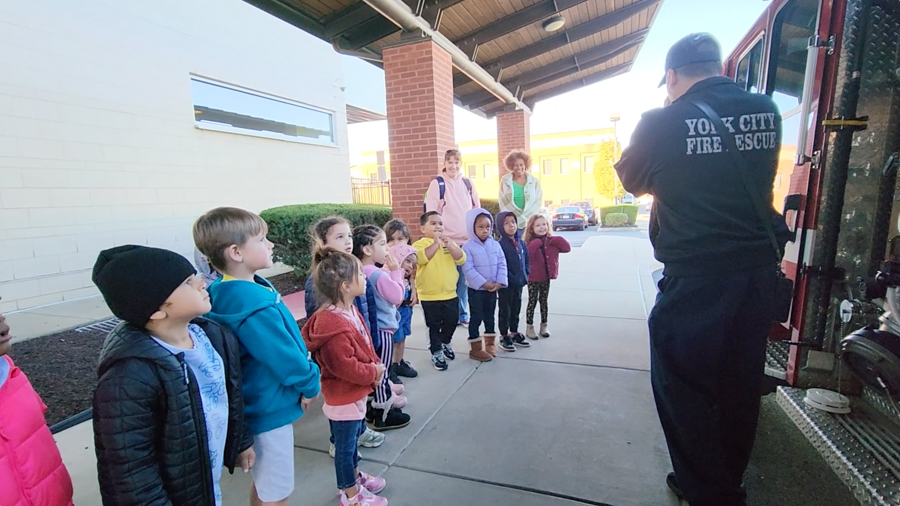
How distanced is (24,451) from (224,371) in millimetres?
560

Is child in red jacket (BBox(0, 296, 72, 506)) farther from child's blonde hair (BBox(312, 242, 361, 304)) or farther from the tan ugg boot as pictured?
the tan ugg boot

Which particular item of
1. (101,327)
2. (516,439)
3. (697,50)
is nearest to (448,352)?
(516,439)

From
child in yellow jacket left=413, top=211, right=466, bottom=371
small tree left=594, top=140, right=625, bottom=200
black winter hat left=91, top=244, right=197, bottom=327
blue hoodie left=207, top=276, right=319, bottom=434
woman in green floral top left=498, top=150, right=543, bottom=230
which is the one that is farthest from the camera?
small tree left=594, top=140, right=625, bottom=200

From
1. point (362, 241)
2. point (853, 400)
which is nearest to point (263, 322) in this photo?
point (362, 241)

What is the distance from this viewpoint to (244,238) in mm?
1932

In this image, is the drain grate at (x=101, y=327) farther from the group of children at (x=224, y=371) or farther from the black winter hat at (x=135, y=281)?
the black winter hat at (x=135, y=281)

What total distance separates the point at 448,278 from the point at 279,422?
89.6 inches

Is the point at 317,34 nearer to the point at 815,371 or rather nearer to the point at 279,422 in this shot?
the point at 279,422

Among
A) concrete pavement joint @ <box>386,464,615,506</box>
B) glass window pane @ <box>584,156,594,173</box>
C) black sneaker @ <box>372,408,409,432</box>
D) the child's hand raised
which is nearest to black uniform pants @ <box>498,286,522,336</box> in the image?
the child's hand raised

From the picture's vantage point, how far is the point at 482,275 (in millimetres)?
4121

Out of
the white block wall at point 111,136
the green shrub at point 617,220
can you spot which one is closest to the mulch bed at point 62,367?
the white block wall at point 111,136

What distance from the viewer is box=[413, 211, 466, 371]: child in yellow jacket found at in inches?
158

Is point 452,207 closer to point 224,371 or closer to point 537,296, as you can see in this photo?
point 537,296

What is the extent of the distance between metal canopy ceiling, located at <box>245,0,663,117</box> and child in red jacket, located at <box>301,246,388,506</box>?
4.03 metres
